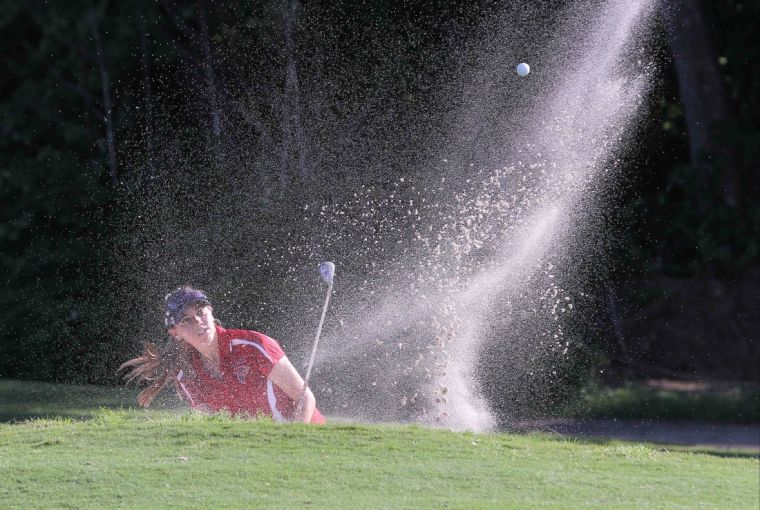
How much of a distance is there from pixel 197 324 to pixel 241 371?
1.24 ft

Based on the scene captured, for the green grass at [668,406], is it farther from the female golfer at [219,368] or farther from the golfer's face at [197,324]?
the golfer's face at [197,324]

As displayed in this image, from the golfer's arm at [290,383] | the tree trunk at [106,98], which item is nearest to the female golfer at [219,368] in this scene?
the golfer's arm at [290,383]

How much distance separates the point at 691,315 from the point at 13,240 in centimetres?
845

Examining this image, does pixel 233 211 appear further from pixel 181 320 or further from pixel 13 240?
pixel 181 320

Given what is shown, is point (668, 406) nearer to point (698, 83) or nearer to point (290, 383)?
point (698, 83)

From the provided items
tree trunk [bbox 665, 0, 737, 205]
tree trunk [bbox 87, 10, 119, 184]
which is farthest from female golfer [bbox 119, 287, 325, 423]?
tree trunk [bbox 665, 0, 737, 205]

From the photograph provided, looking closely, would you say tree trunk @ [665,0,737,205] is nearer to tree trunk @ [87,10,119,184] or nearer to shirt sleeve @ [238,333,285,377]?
tree trunk @ [87,10,119,184]

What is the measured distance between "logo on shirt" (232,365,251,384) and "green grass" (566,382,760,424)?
585cm

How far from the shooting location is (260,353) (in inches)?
249

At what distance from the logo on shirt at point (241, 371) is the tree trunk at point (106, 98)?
8015 millimetres

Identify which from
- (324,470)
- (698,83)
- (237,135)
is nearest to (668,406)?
(698,83)

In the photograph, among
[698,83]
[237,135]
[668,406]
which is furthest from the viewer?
[698,83]

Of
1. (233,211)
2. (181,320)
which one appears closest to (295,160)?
(233,211)

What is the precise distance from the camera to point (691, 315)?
14.9m
